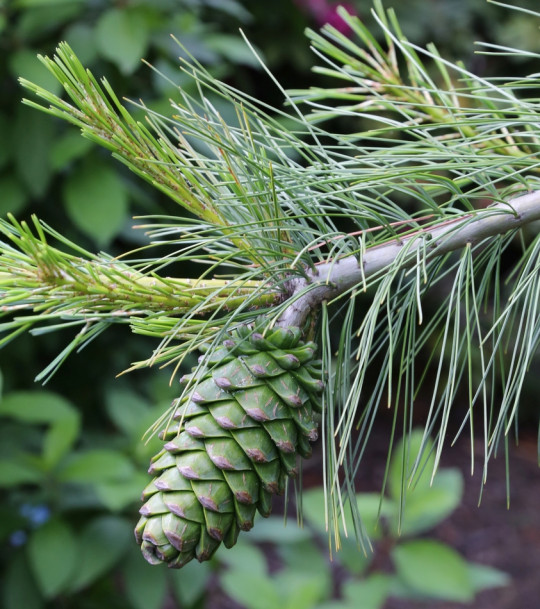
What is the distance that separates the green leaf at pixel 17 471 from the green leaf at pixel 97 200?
43 cm

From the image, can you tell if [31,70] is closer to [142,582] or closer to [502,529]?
[142,582]

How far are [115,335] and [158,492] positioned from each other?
1.20m

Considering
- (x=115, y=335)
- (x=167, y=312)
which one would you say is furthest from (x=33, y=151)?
(x=167, y=312)

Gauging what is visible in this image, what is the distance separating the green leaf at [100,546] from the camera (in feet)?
3.99

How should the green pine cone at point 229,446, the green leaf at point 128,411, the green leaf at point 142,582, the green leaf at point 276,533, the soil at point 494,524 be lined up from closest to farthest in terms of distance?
the green pine cone at point 229,446 → the green leaf at point 142,582 → the green leaf at point 128,411 → the green leaf at point 276,533 → the soil at point 494,524

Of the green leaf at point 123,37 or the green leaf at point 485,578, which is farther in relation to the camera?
the green leaf at point 485,578

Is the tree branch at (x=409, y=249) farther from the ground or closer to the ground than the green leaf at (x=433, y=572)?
farther from the ground

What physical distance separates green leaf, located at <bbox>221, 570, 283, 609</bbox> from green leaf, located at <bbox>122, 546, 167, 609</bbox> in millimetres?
126

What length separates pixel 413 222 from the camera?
0.45 m

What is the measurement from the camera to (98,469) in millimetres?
1211

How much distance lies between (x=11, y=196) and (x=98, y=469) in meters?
0.54

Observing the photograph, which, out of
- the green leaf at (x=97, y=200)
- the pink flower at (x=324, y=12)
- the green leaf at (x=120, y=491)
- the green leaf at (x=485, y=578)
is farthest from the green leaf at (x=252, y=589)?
the pink flower at (x=324, y=12)

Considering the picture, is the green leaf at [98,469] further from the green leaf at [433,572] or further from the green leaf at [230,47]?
the green leaf at [230,47]

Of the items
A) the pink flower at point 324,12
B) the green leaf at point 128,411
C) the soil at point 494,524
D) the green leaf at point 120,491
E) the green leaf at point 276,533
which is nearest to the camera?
the green leaf at point 120,491
